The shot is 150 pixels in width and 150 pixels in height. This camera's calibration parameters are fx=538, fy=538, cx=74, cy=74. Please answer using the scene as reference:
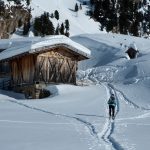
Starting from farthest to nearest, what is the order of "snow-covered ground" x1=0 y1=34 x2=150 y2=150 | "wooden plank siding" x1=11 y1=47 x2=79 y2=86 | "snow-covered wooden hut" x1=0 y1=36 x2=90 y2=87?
"wooden plank siding" x1=11 y1=47 x2=79 y2=86 → "snow-covered wooden hut" x1=0 y1=36 x2=90 y2=87 → "snow-covered ground" x1=0 y1=34 x2=150 y2=150

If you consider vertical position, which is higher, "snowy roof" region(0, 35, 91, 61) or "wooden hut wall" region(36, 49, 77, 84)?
"snowy roof" region(0, 35, 91, 61)

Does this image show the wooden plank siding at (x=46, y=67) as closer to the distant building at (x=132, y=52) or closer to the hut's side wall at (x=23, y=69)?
the hut's side wall at (x=23, y=69)

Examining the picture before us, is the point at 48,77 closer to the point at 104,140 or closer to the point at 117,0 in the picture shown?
the point at 104,140

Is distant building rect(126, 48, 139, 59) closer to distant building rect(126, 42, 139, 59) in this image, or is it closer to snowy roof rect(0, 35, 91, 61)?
distant building rect(126, 42, 139, 59)

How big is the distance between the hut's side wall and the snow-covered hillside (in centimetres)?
5477

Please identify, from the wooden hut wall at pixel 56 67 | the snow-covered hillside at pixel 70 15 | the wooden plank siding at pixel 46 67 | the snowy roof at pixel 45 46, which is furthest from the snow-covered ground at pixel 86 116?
the snow-covered hillside at pixel 70 15

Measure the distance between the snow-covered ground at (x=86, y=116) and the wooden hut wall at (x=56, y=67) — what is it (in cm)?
243

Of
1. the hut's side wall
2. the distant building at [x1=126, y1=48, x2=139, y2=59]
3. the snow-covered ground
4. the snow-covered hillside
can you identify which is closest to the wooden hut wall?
the hut's side wall

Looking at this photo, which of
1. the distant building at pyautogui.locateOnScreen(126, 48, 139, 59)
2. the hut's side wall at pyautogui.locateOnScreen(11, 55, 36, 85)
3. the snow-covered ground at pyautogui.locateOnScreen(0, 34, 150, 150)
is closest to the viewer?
the snow-covered ground at pyautogui.locateOnScreen(0, 34, 150, 150)

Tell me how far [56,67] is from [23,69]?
271 centimetres

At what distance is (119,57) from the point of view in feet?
210

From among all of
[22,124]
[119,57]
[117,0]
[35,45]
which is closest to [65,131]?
[22,124]

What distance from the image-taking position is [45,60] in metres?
42.5

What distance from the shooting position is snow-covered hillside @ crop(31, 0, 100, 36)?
103 m
